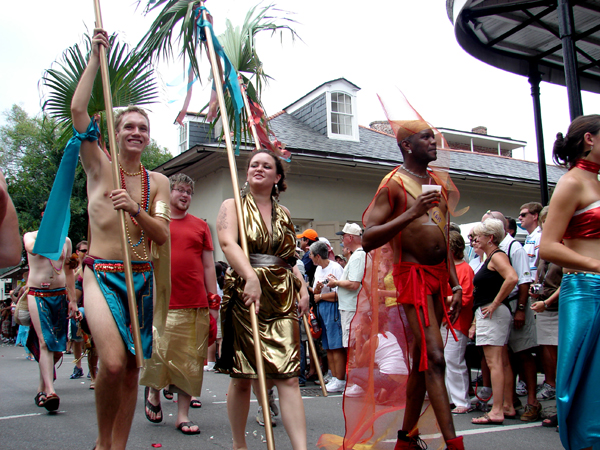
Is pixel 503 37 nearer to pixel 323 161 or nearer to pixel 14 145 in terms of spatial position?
pixel 323 161

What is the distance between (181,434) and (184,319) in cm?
97

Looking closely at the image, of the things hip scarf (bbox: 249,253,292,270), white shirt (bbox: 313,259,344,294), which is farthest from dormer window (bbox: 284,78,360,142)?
hip scarf (bbox: 249,253,292,270)

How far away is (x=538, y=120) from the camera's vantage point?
8.54 m

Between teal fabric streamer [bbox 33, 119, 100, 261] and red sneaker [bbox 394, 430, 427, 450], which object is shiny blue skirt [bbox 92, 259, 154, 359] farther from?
red sneaker [bbox 394, 430, 427, 450]

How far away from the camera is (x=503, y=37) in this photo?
A: 779 centimetres

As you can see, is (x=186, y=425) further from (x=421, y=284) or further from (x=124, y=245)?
(x=421, y=284)

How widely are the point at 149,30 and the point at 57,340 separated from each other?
3418 millimetres

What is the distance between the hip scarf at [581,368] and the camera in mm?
2762

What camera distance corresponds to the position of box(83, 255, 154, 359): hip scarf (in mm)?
2990

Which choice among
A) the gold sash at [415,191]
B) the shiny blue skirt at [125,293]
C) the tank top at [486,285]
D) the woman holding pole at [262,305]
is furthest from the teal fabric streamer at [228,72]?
the tank top at [486,285]

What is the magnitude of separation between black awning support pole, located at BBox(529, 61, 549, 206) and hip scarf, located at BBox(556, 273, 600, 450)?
19.5ft

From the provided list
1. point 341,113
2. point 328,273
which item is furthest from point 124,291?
point 341,113

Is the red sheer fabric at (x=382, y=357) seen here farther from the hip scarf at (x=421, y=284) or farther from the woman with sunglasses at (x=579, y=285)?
the woman with sunglasses at (x=579, y=285)

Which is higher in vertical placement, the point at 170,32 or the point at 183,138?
the point at 183,138
